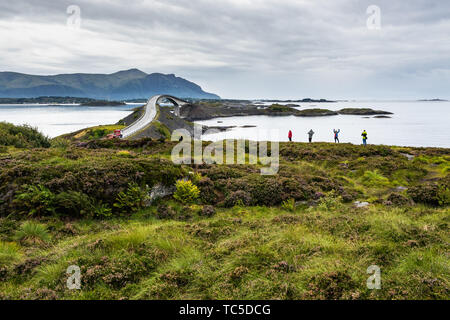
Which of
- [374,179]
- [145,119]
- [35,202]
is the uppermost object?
[145,119]

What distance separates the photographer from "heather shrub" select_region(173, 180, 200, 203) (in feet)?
42.7

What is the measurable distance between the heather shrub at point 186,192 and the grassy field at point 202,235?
0.17 ft

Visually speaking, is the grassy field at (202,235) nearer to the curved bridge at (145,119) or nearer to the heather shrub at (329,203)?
the heather shrub at (329,203)

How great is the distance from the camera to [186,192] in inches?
521

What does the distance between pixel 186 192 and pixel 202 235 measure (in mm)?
5017

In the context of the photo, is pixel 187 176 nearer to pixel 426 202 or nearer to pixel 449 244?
pixel 449 244

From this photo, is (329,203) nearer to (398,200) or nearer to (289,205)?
(289,205)

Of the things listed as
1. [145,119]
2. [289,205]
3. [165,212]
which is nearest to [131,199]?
[165,212]

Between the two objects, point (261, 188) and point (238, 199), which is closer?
point (238, 199)

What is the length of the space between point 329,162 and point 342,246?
19.3m

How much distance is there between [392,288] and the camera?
16.9 feet

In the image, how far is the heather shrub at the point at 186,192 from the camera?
13.0 m

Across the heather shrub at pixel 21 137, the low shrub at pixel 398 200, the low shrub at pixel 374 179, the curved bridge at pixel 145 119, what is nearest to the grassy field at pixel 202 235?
the low shrub at pixel 398 200
